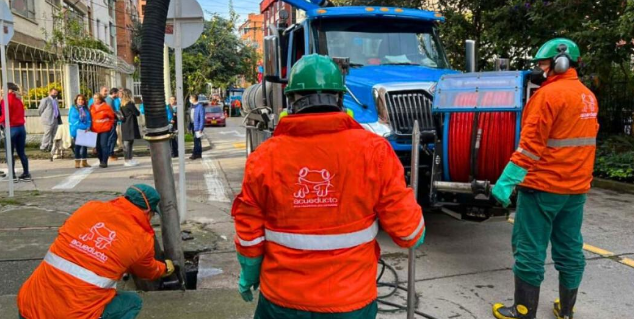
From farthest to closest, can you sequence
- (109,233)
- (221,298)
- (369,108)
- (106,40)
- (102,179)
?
(106,40)
(102,179)
(369,108)
(221,298)
(109,233)

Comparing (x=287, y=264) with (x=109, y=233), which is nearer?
(x=287, y=264)

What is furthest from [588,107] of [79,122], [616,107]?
[79,122]

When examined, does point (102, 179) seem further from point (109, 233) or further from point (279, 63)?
point (109, 233)

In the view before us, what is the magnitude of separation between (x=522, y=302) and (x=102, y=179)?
8.98 m

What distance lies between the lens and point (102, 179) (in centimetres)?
1052

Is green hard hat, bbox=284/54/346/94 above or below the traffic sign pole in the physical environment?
below

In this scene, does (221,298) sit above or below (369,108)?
below

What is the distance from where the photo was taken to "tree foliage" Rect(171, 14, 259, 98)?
2383 centimetres

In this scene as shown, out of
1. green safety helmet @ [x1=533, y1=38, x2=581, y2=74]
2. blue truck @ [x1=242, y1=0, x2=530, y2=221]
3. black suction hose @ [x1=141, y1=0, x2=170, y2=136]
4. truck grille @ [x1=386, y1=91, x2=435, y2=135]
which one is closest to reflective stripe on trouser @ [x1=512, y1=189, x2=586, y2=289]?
blue truck @ [x1=242, y1=0, x2=530, y2=221]

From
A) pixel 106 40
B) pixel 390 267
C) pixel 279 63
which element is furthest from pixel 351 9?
pixel 106 40

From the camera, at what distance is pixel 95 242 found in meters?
2.89

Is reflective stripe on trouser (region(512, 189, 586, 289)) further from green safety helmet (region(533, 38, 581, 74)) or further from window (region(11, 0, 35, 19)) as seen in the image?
window (region(11, 0, 35, 19))

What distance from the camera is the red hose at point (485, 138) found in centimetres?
449

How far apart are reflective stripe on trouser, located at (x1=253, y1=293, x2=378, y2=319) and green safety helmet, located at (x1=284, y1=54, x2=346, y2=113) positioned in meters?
0.87
